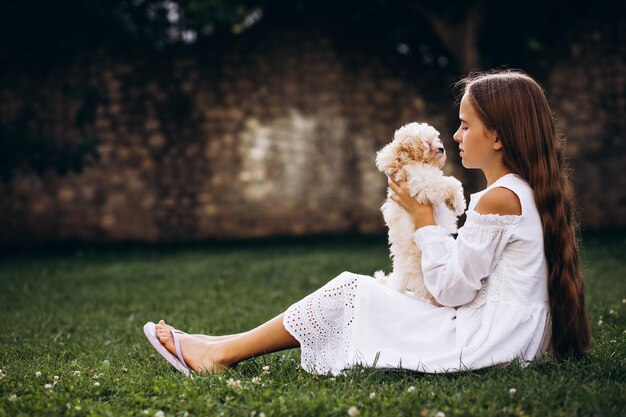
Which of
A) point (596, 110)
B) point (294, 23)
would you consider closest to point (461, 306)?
point (294, 23)

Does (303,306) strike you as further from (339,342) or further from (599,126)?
(599,126)

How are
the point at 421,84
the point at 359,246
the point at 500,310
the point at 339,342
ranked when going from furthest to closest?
1. the point at 421,84
2. the point at 359,246
3. the point at 339,342
4. the point at 500,310

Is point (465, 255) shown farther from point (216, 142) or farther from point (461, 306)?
point (216, 142)

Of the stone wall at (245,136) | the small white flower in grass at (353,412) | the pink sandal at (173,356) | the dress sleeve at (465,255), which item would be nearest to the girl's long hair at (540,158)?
the dress sleeve at (465,255)

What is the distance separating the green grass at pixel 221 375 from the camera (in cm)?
245

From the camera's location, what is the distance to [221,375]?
2.88m

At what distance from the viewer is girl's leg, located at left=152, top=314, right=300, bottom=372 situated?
9.54 feet

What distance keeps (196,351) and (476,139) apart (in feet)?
5.58

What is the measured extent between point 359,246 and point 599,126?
502 cm

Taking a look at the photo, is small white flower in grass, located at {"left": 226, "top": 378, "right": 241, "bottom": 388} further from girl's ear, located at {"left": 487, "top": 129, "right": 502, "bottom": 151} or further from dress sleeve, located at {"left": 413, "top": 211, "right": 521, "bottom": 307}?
girl's ear, located at {"left": 487, "top": 129, "right": 502, "bottom": 151}

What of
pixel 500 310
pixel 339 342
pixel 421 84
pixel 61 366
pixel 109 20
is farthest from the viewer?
pixel 421 84

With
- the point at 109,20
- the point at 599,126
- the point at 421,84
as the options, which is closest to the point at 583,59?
the point at 599,126

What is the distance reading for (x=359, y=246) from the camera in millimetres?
9914

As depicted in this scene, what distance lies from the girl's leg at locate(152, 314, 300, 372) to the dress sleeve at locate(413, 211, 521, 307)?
2.43 feet
